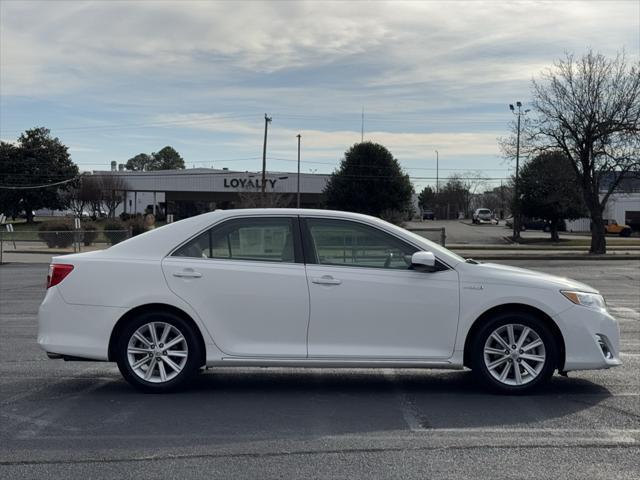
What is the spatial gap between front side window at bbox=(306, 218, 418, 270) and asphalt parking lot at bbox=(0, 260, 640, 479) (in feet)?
4.01

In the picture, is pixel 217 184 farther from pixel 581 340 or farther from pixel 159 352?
pixel 581 340

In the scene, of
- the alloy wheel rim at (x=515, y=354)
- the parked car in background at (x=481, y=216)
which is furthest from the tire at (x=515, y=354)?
the parked car in background at (x=481, y=216)

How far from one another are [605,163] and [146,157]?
13400 centimetres

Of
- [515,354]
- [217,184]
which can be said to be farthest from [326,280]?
[217,184]

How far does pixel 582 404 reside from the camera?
630 centimetres

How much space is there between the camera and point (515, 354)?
21.2ft

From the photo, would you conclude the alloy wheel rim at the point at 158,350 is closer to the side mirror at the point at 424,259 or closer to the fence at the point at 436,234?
the side mirror at the point at 424,259

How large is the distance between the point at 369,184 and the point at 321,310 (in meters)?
52.8

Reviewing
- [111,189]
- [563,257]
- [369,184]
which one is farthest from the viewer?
[111,189]

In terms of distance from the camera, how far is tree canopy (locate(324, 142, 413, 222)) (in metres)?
58.7

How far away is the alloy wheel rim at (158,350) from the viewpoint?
6.48m

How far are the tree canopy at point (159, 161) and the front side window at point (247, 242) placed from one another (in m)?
138

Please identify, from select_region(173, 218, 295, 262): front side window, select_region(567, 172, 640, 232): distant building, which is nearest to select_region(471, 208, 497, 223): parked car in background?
select_region(567, 172, 640, 232): distant building

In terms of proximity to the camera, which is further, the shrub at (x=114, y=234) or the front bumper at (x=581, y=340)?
the shrub at (x=114, y=234)
